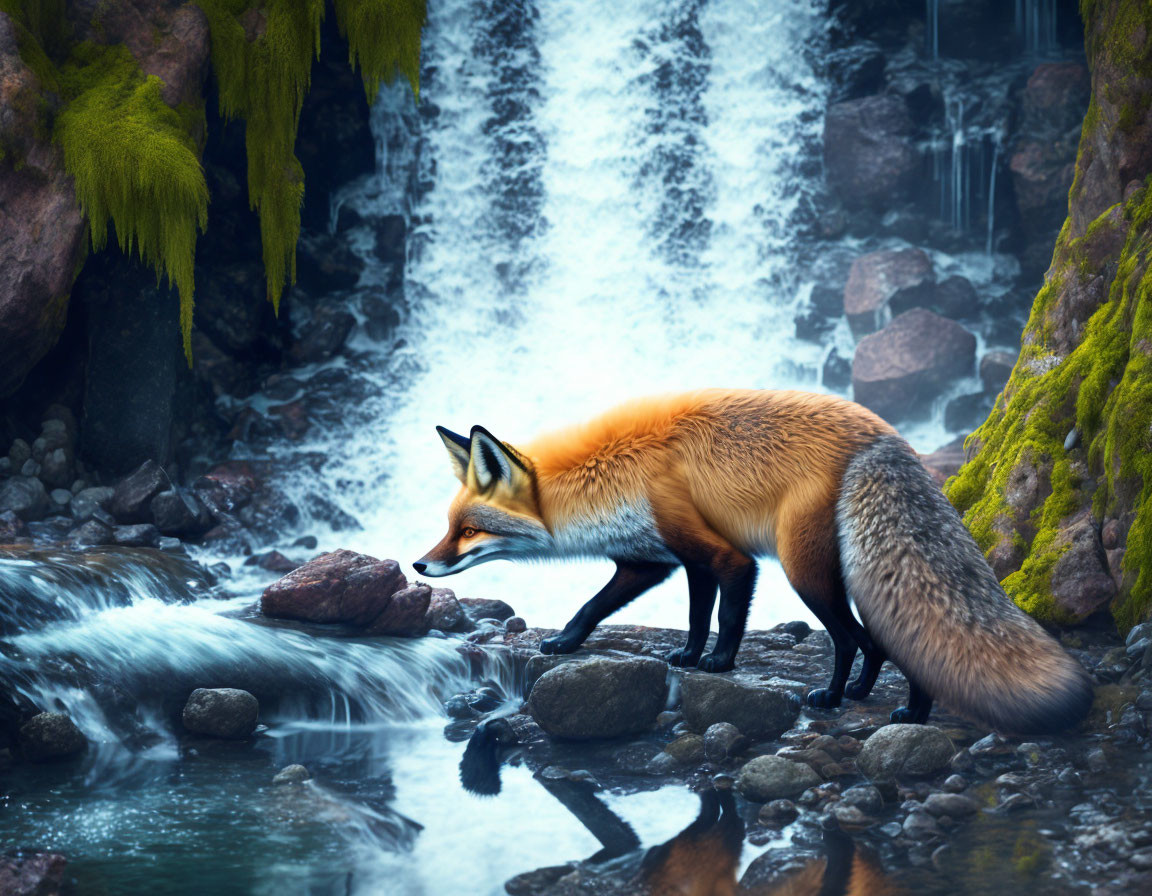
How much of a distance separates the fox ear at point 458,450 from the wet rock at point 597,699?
1058mm

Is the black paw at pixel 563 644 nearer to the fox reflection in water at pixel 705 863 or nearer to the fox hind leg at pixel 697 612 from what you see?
the fox hind leg at pixel 697 612

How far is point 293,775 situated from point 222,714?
809mm

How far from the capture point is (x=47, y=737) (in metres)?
4.54

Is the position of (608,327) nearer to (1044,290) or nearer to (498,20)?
(498,20)

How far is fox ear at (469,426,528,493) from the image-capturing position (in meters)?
4.36

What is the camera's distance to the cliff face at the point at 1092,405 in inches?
197

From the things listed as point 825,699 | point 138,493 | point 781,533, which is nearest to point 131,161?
point 138,493

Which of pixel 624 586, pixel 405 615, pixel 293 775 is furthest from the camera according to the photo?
pixel 405 615

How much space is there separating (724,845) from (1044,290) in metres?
5.15

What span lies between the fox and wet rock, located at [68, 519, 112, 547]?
18.1 ft

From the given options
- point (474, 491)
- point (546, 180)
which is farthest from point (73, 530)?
point (546, 180)

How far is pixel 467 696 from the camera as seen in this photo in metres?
5.42

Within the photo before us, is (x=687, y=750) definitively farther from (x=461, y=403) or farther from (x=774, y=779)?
(x=461, y=403)

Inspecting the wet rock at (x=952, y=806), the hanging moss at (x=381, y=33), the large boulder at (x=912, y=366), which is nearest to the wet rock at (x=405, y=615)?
the wet rock at (x=952, y=806)
